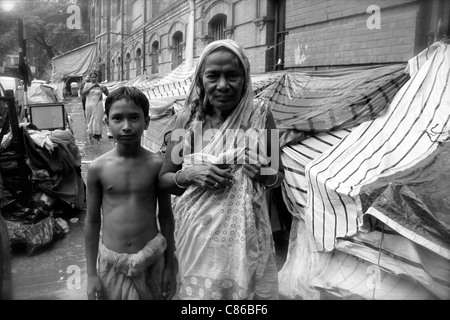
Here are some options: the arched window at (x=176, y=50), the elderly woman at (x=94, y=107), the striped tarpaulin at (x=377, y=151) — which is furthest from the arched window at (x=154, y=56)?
the striped tarpaulin at (x=377, y=151)

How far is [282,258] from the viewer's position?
3568 mm

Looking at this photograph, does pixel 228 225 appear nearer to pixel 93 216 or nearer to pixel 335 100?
pixel 93 216

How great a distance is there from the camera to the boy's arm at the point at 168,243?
68.7 inches

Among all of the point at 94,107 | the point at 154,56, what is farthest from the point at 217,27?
the point at 154,56

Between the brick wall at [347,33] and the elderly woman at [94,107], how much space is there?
5380mm

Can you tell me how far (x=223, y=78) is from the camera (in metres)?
1.60

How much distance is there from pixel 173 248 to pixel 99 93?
913 centimetres

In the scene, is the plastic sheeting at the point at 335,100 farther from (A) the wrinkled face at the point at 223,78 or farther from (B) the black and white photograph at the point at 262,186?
(A) the wrinkled face at the point at 223,78

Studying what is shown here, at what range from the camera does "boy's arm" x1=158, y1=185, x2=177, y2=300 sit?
175 centimetres

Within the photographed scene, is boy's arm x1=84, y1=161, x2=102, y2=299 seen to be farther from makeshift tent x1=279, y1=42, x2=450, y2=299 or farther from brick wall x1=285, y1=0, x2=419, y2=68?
brick wall x1=285, y1=0, x2=419, y2=68

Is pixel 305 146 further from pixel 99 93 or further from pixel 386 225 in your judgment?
pixel 99 93

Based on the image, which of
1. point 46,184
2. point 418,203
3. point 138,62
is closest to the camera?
point 418,203

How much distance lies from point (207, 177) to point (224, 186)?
84 mm

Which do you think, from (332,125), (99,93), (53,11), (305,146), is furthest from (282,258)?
(53,11)
